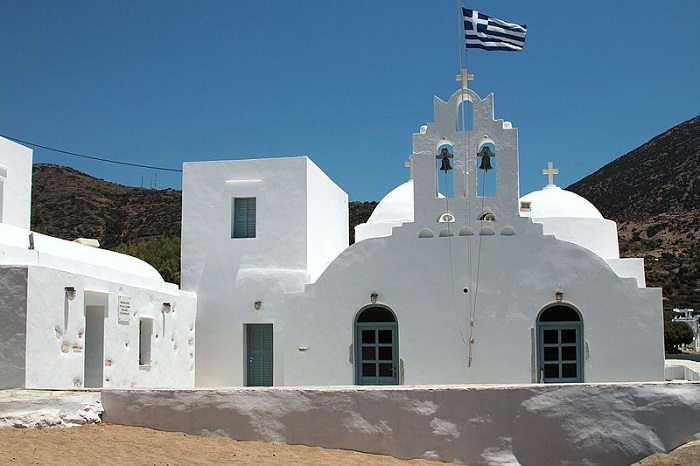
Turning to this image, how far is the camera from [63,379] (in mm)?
12320

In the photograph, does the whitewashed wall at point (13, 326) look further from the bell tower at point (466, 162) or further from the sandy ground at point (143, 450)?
the bell tower at point (466, 162)

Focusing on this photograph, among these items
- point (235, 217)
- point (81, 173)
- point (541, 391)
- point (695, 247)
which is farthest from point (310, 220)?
point (81, 173)

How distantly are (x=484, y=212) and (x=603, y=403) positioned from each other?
267 inches

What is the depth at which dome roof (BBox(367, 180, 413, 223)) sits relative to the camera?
66.3 feet

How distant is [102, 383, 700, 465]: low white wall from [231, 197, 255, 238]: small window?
9338mm

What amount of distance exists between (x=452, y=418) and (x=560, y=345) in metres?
6.47

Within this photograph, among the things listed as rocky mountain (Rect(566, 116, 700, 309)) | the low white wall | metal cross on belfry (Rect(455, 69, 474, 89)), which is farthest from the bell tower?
rocky mountain (Rect(566, 116, 700, 309))

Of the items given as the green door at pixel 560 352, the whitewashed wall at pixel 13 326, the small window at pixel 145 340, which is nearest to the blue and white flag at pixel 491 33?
the green door at pixel 560 352

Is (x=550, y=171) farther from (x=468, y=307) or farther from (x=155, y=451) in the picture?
(x=155, y=451)

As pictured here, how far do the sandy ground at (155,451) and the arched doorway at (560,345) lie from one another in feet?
18.9

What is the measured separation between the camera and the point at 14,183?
17.3 meters

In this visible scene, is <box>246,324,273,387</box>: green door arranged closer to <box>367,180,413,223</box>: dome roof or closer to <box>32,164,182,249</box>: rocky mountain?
<box>367,180,413,223</box>: dome roof

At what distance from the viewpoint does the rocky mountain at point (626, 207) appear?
47550 millimetres

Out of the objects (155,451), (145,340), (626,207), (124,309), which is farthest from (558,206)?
(626,207)
